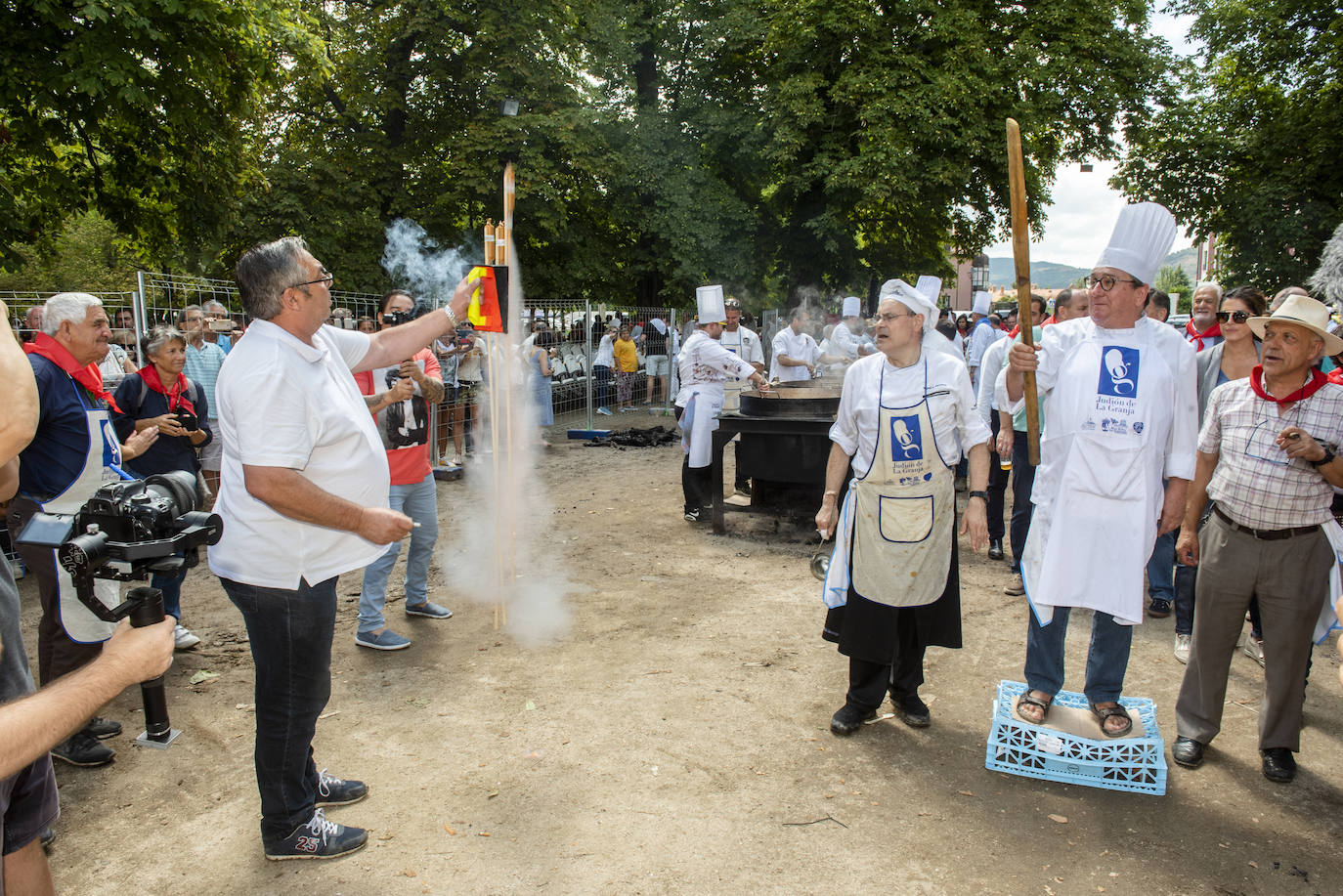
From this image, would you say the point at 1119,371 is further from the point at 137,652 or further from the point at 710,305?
the point at 710,305

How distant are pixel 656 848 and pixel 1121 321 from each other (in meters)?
2.89

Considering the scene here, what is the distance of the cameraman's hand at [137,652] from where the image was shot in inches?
64.2

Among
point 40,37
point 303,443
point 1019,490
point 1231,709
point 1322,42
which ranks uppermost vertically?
point 1322,42

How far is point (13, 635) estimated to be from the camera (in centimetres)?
214

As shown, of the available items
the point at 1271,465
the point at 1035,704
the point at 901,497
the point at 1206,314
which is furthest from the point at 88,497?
the point at 1206,314

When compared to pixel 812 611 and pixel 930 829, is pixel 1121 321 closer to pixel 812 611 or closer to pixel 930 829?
pixel 930 829

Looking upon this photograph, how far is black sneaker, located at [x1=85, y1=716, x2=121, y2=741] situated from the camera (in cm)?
396

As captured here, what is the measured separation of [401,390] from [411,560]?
1256mm

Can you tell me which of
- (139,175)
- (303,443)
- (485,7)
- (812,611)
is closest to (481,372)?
(139,175)

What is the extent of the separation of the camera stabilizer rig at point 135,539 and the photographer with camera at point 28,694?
116 millimetres

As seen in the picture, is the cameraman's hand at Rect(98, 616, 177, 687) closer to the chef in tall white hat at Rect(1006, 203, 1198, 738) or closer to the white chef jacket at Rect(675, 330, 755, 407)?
the chef in tall white hat at Rect(1006, 203, 1198, 738)

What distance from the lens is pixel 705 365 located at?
27.4 feet

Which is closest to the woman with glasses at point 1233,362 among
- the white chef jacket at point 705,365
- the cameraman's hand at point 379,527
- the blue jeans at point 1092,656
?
the blue jeans at point 1092,656

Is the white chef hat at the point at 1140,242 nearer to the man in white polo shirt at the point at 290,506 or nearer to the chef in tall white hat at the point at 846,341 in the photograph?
the man in white polo shirt at the point at 290,506
